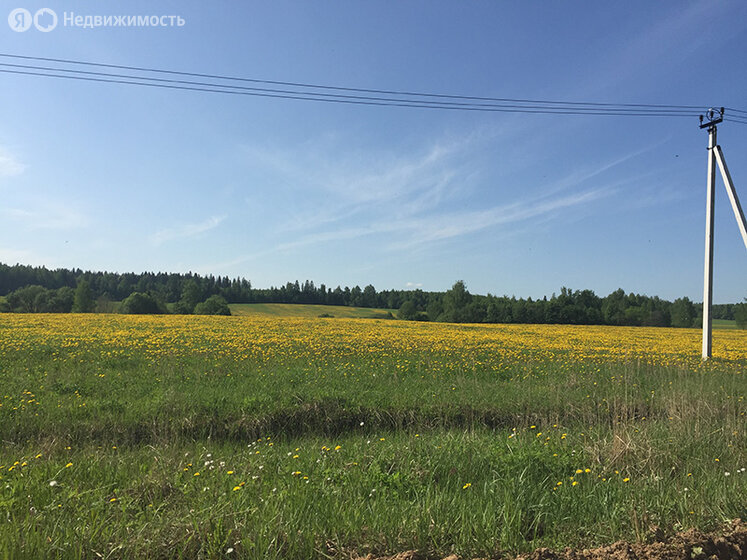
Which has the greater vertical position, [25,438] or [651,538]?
[651,538]

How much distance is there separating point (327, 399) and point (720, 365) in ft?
46.5

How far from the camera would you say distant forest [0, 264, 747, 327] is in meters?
53.0

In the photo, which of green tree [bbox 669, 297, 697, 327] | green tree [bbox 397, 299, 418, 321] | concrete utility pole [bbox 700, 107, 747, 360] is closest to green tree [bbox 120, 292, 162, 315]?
green tree [bbox 397, 299, 418, 321]

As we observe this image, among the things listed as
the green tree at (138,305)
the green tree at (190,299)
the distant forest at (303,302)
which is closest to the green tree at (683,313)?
the distant forest at (303,302)

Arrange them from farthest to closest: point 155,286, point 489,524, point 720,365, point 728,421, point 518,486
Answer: point 155,286 → point 720,365 → point 728,421 → point 518,486 → point 489,524

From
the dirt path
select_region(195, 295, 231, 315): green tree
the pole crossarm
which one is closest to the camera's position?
the dirt path

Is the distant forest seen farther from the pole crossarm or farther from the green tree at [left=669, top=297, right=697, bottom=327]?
the pole crossarm

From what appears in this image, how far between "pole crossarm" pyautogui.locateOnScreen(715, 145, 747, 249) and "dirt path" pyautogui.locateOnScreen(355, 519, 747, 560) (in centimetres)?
1026

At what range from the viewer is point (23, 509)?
11.4 feet

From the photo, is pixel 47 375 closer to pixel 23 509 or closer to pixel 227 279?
pixel 23 509

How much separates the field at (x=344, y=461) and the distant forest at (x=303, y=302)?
5069 cm

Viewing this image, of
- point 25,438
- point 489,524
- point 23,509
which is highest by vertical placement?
point 489,524

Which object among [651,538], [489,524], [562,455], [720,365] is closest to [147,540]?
[489,524]

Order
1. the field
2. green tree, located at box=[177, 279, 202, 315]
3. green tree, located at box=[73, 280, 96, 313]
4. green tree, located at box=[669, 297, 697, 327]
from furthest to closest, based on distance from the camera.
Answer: green tree, located at box=[669, 297, 697, 327], green tree, located at box=[177, 279, 202, 315], green tree, located at box=[73, 280, 96, 313], the field
